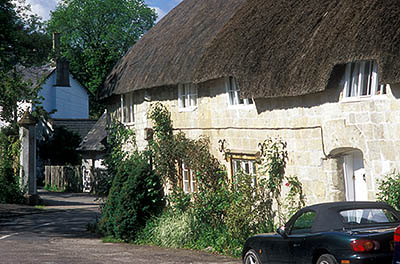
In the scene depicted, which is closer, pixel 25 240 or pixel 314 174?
pixel 314 174

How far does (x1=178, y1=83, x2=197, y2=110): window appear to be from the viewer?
17645 millimetres

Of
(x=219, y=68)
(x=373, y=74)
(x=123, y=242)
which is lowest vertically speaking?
(x=123, y=242)

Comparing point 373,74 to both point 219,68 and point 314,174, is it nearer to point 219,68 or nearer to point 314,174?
point 314,174

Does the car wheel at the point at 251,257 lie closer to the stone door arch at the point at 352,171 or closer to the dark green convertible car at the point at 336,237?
the dark green convertible car at the point at 336,237

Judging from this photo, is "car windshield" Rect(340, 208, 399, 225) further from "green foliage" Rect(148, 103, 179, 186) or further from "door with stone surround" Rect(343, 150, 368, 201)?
"green foliage" Rect(148, 103, 179, 186)

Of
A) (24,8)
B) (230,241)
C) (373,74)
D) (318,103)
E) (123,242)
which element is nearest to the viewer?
(373,74)

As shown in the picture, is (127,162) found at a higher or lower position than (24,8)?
lower

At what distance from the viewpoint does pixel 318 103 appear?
41.7 ft

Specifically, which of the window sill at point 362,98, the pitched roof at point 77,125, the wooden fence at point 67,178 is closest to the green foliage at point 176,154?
the window sill at point 362,98

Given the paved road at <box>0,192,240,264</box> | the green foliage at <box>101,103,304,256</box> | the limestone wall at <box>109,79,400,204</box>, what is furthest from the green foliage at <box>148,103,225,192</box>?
the paved road at <box>0,192,240,264</box>

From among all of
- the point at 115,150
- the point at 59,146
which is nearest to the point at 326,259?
the point at 115,150

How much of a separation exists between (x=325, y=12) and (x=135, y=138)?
31.6ft

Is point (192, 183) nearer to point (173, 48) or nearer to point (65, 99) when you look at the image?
point (173, 48)

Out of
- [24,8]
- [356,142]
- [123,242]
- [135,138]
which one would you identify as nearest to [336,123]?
[356,142]
